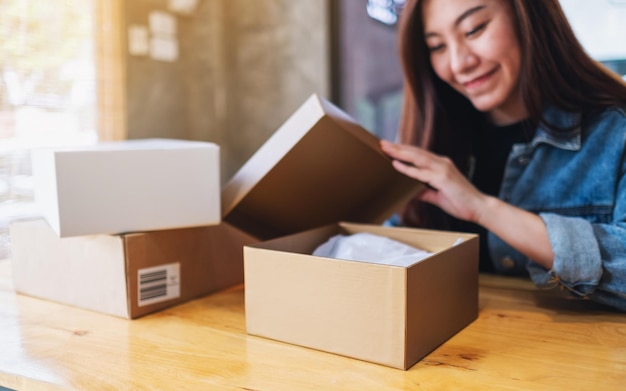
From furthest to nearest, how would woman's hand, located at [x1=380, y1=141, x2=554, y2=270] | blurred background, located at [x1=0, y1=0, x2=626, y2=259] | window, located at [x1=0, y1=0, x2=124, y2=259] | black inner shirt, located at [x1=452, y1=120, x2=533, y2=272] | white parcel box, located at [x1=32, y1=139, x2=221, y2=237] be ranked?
1. blurred background, located at [x1=0, y1=0, x2=626, y2=259]
2. window, located at [x1=0, y1=0, x2=124, y2=259]
3. black inner shirt, located at [x1=452, y1=120, x2=533, y2=272]
4. woman's hand, located at [x1=380, y1=141, x2=554, y2=270]
5. white parcel box, located at [x1=32, y1=139, x2=221, y2=237]

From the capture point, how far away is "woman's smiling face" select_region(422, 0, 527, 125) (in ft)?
3.78

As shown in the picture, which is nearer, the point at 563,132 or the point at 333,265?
the point at 333,265

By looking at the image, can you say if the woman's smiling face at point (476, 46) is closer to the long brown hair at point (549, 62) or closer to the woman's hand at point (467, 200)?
the long brown hair at point (549, 62)

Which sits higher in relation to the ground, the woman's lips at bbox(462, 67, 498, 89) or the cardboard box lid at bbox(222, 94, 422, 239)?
the woman's lips at bbox(462, 67, 498, 89)

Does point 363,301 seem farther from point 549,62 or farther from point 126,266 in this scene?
point 549,62

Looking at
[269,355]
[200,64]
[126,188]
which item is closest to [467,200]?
[269,355]

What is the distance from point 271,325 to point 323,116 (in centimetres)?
33

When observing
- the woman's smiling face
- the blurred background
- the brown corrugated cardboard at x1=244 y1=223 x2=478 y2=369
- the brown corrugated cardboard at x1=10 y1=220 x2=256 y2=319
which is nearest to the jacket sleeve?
the brown corrugated cardboard at x1=244 y1=223 x2=478 y2=369

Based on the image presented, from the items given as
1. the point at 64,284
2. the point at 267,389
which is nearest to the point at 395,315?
the point at 267,389

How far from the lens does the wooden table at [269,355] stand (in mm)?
692

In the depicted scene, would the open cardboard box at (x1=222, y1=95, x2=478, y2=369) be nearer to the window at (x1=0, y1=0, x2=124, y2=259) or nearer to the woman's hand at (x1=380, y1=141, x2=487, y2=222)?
the woman's hand at (x1=380, y1=141, x2=487, y2=222)

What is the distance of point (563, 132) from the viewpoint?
1.16 meters

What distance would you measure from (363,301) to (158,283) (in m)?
0.42

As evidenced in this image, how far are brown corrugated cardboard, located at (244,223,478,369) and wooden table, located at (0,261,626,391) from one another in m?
0.02
